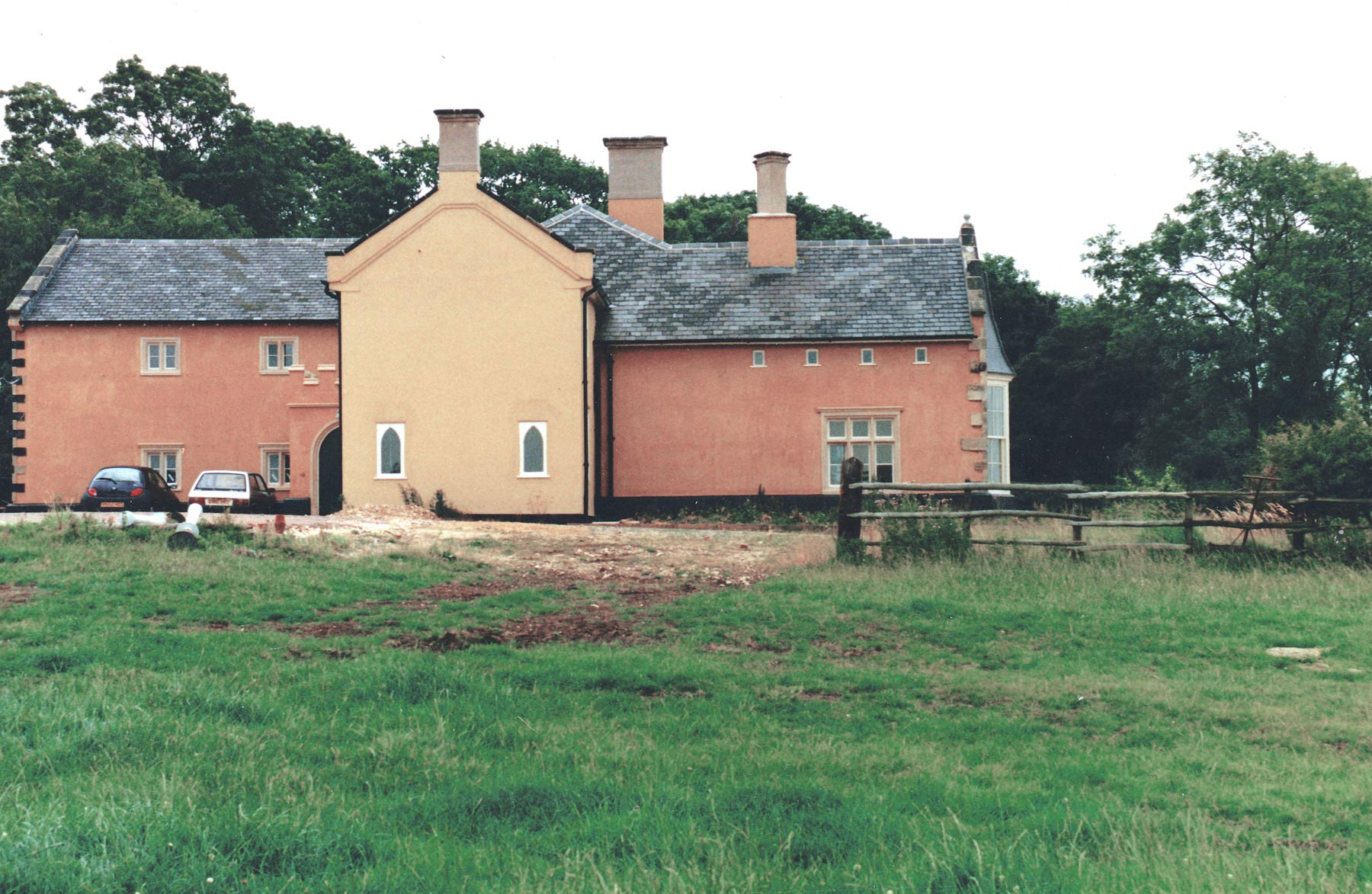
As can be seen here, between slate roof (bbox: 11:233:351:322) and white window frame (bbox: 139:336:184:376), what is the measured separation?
23.8 inches

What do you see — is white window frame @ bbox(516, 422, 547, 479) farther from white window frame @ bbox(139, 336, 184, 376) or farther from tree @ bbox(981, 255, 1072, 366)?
tree @ bbox(981, 255, 1072, 366)

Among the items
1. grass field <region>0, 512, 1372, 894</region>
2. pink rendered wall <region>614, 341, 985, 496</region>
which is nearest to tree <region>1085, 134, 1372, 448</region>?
pink rendered wall <region>614, 341, 985, 496</region>

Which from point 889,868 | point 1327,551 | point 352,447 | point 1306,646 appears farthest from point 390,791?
point 352,447

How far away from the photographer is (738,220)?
5550 centimetres

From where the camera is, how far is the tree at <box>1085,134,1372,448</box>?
45.5 m

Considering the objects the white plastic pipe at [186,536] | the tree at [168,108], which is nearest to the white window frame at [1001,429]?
the white plastic pipe at [186,536]

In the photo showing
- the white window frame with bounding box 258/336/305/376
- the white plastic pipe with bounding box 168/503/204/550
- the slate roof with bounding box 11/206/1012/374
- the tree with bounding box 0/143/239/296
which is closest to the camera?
the white plastic pipe with bounding box 168/503/204/550

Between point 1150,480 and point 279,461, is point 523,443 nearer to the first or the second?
point 279,461

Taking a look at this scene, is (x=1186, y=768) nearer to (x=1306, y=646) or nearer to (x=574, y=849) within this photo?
(x=574, y=849)

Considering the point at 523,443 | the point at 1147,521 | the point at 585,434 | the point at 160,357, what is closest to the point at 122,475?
the point at 523,443

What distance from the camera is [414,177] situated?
59219 mm

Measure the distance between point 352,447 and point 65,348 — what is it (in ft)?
40.0

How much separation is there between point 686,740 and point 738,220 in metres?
49.4

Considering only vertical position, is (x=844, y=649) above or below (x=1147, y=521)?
below
